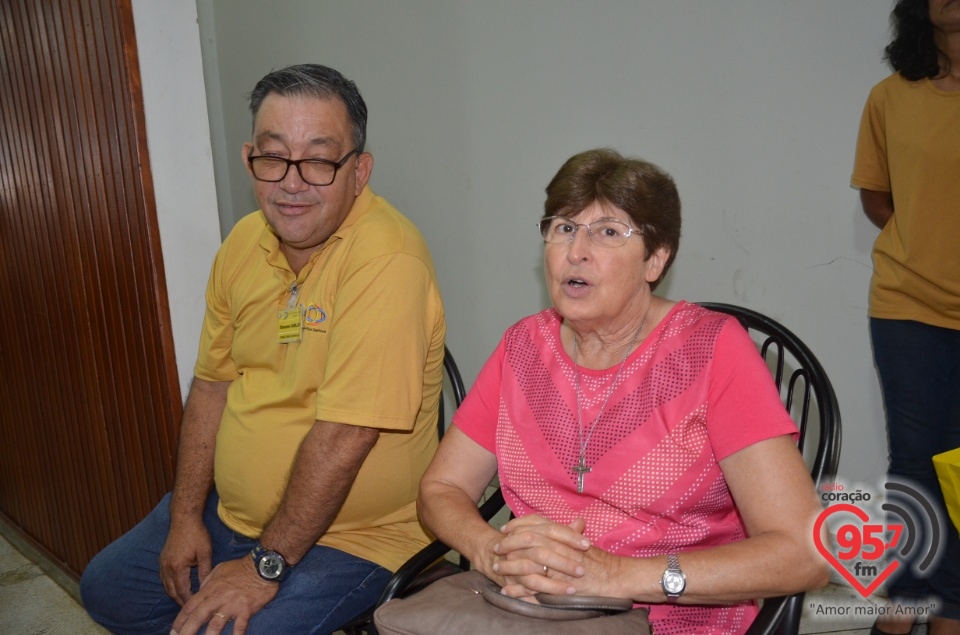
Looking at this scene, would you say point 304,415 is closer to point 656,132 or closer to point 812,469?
point 812,469

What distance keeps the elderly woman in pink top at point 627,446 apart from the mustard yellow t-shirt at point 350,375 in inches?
6.7

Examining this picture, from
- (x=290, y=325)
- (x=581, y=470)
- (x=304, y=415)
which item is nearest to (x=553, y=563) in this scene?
(x=581, y=470)

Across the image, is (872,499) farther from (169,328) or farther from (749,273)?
(169,328)

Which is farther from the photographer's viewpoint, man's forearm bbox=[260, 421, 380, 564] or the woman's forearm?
man's forearm bbox=[260, 421, 380, 564]

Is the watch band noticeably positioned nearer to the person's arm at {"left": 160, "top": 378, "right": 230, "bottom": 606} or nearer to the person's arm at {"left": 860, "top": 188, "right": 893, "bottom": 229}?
the person's arm at {"left": 160, "top": 378, "right": 230, "bottom": 606}

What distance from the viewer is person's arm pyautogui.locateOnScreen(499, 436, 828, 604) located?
1.17 m

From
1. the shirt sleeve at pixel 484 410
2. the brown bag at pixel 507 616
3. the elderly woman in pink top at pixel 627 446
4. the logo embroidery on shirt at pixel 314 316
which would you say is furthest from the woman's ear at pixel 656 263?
the logo embroidery on shirt at pixel 314 316

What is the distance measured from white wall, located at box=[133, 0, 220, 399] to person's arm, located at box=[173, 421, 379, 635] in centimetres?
83

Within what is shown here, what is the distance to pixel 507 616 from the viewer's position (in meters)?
1.20

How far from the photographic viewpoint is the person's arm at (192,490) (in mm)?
1777

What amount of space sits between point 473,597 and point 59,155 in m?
2.07

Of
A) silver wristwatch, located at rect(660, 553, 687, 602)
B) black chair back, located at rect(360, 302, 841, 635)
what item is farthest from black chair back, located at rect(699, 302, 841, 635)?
silver wristwatch, located at rect(660, 553, 687, 602)

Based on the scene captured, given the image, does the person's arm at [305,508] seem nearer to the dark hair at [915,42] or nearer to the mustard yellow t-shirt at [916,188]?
the mustard yellow t-shirt at [916,188]

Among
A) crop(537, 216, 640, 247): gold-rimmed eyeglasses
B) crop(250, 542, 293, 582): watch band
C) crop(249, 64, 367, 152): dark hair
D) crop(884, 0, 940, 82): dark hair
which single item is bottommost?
crop(250, 542, 293, 582): watch band
